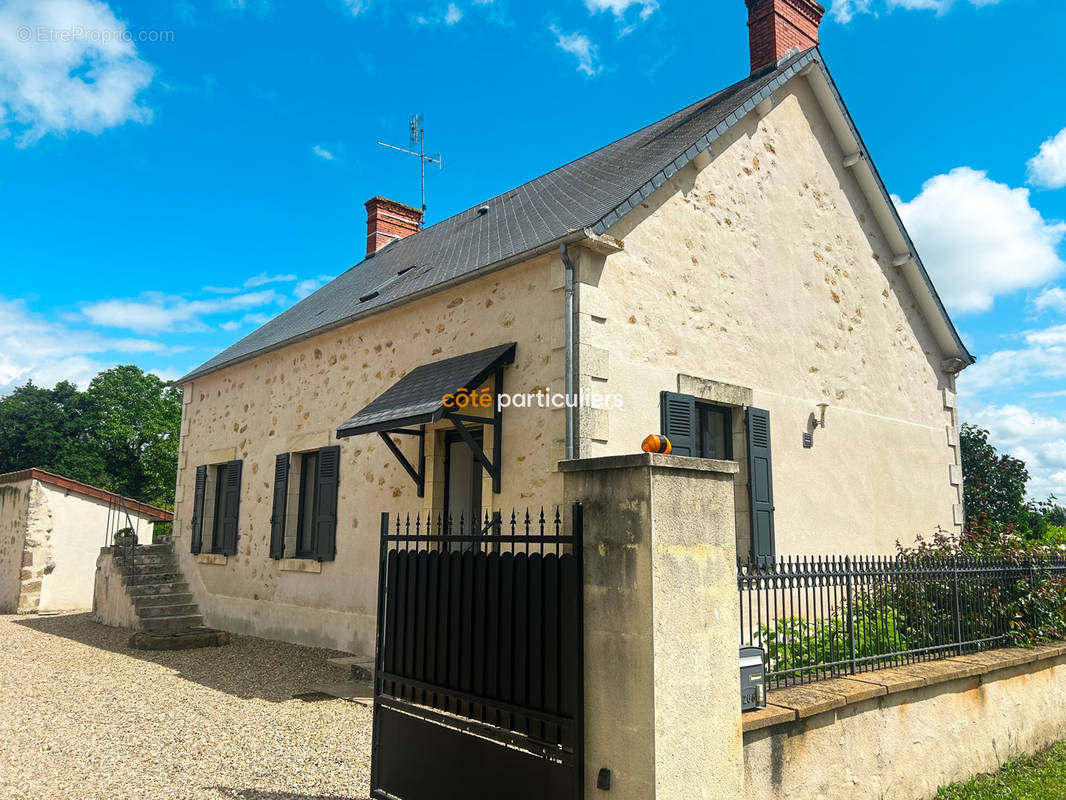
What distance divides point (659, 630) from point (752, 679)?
970 millimetres

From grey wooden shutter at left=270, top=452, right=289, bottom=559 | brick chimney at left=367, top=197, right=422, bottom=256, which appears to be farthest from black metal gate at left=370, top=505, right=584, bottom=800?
brick chimney at left=367, top=197, right=422, bottom=256

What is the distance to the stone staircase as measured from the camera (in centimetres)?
1152

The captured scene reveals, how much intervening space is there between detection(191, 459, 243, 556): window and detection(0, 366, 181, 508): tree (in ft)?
78.6

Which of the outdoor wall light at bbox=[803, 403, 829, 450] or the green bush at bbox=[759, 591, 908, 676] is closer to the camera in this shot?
the green bush at bbox=[759, 591, 908, 676]

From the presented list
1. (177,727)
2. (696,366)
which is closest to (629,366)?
(696,366)

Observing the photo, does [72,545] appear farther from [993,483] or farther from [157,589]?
[993,483]

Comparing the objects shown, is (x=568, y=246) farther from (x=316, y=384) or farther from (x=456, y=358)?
(x=316, y=384)

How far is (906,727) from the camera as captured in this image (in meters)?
4.49

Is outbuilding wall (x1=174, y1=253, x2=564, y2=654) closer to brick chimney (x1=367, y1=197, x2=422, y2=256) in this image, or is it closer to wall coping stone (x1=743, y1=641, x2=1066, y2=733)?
wall coping stone (x1=743, y1=641, x2=1066, y2=733)

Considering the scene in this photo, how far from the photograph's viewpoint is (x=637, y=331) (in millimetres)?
7309

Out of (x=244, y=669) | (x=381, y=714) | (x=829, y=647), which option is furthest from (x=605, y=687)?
(x=244, y=669)

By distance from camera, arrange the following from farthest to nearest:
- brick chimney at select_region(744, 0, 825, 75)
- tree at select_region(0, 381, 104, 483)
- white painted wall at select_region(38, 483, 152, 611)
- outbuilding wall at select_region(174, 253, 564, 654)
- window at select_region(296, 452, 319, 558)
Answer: tree at select_region(0, 381, 104, 483) → white painted wall at select_region(38, 483, 152, 611) → window at select_region(296, 452, 319, 558) → brick chimney at select_region(744, 0, 825, 75) → outbuilding wall at select_region(174, 253, 564, 654)

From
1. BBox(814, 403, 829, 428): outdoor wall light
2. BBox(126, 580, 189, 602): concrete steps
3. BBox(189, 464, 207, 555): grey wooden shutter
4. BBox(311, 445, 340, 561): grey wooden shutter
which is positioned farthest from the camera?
BBox(189, 464, 207, 555): grey wooden shutter

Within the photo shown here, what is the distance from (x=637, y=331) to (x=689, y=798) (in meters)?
4.80
